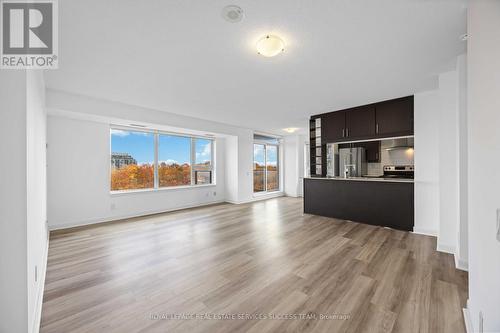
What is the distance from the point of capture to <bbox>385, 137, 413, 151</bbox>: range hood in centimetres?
406

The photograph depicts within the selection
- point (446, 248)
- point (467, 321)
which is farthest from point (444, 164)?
point (467, 321)

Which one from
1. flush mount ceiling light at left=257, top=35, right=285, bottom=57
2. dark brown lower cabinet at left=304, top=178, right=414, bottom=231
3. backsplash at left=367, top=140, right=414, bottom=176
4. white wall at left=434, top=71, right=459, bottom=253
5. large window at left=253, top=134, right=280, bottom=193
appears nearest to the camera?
flush mount ceiling light at left=257, top=35, right=285, bottom=57

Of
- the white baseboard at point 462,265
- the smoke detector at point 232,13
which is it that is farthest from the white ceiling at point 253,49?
the white baseboard at point 462,265

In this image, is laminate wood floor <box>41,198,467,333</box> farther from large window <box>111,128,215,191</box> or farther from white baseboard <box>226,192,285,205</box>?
white baseboard <box>226,192,285,205</box>

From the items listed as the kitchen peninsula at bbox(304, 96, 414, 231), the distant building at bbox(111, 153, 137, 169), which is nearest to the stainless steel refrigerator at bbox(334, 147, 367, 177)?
the kitchen peninsula at bbox(304, 96, 414, 231)

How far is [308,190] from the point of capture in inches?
199

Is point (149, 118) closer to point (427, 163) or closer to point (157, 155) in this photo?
point (157, 155)

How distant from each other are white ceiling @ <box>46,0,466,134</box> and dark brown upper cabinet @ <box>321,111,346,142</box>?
982 mm

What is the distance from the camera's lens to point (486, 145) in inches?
41.5

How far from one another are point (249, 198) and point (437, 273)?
5.14m

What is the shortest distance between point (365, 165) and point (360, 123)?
3.54 ft

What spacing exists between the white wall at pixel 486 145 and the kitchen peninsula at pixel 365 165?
2868 mm

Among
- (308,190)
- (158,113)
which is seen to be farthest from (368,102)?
(158,113)

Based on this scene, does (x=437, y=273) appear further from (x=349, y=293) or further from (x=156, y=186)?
(x=156, y=186)
